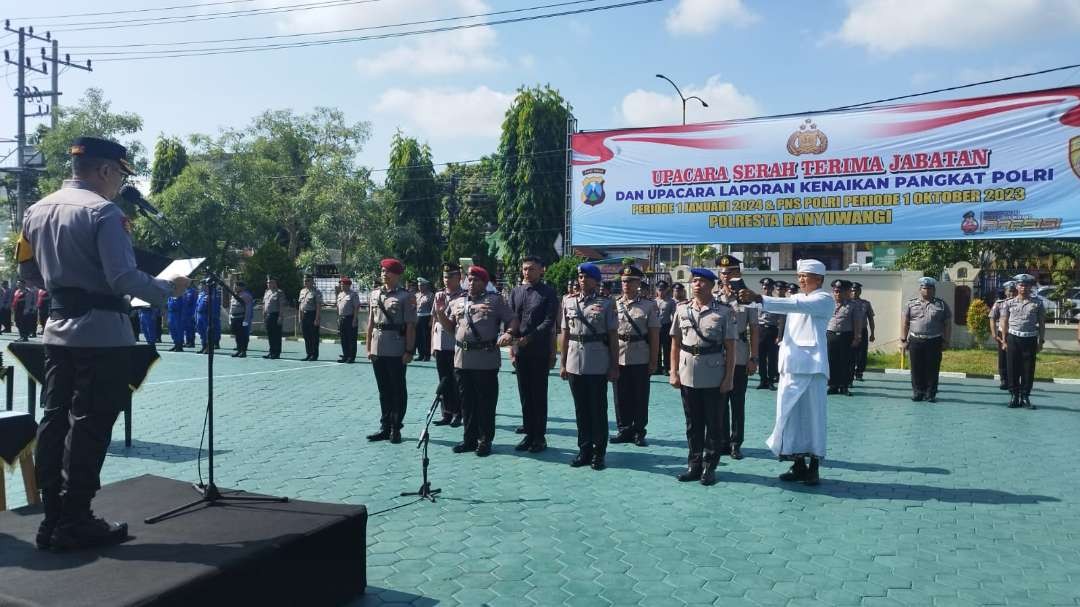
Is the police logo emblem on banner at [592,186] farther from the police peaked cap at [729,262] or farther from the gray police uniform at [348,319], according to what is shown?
the police peaked cap at [729,262]

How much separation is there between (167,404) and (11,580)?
7714 millimetres

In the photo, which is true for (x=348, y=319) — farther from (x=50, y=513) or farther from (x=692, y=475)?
(x=50, y=513)

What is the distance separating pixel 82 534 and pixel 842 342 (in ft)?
35.7

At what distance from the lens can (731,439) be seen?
7363 millimetres

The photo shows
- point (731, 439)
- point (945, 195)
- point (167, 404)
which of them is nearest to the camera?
point (731, 439)

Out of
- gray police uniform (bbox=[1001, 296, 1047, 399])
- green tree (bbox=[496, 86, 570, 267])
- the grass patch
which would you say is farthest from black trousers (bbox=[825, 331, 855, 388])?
green tree (bbox=[496, 86, 570, 267])

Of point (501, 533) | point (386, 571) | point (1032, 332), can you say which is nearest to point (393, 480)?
point (501, 533)

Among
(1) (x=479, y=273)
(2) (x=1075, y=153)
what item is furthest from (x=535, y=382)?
(2) (x=1075, y=153)

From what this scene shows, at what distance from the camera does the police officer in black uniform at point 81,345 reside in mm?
3369

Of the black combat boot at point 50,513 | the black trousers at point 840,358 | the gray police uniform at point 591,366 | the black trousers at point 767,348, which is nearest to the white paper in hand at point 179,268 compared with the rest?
the black combat boot at point 50,513

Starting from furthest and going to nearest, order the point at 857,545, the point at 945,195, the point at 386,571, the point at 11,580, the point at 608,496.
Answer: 1. the point at 945,195
2. the point at 608,496
3. the point at 857,545
4. the point at 386,571
5. the point at 11,580

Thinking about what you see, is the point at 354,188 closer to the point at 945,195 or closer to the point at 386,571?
the point at 945,195

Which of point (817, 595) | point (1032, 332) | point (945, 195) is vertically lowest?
point (817, 595)

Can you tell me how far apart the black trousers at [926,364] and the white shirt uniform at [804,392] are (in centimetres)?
587
